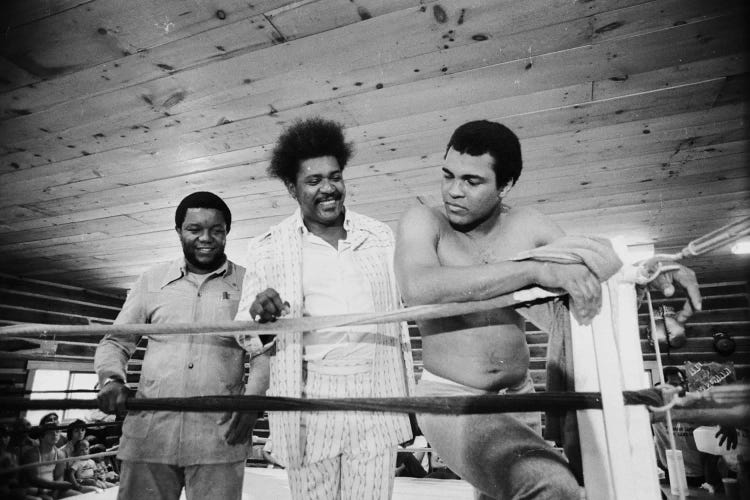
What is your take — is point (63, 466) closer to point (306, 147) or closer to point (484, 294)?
point (306, 147)

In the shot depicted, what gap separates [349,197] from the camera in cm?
430

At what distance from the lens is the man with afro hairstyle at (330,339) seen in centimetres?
172

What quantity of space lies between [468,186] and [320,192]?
727 millimetres

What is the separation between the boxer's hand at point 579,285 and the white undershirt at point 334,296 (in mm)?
905

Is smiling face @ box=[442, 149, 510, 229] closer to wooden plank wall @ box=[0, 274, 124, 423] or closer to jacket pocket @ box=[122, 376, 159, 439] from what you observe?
jacket pocket @ box=[122, 376, 159, 439]

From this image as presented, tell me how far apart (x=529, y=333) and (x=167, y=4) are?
774 cm

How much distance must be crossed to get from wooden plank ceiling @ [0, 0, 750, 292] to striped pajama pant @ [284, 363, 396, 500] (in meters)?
1.81

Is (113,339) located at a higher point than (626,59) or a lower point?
lower

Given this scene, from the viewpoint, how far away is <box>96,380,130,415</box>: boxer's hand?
68.3 inches

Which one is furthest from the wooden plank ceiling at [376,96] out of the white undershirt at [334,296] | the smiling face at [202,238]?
the white undershirt at [334,296]

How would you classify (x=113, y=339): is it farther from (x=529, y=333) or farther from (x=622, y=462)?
(x=529, y=333)

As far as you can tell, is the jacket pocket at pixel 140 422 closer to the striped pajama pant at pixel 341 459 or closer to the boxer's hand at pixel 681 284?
the striped pajama pant at pixel 341 459

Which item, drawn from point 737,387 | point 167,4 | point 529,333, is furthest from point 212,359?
point 529,333

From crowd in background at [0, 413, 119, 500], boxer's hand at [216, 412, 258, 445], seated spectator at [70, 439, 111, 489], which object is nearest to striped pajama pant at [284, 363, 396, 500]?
boxer's hand at [216, 412, 258, 445]
